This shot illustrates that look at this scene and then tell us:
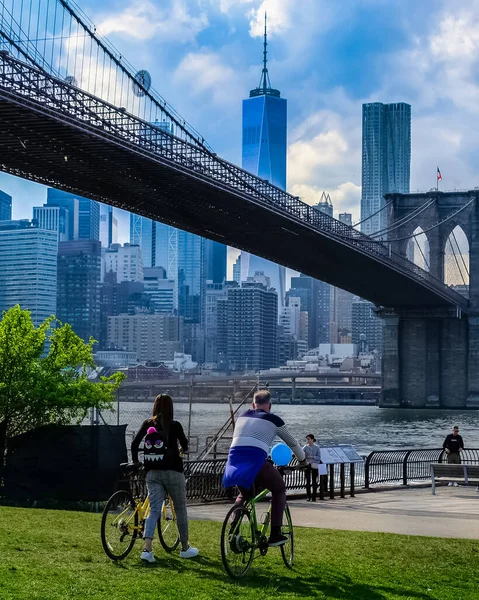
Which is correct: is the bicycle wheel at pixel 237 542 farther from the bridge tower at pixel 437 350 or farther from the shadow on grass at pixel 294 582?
the bridge tower at pixel 437 350

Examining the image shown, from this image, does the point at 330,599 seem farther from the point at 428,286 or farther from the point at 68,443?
the point at 428,286

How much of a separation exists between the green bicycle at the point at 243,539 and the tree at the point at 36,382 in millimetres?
7863

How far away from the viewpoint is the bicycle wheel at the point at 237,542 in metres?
7.74

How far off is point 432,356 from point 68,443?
256 feet

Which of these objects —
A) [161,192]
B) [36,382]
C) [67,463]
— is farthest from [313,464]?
[161,192]

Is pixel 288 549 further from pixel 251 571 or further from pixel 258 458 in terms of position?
pixel 258 458

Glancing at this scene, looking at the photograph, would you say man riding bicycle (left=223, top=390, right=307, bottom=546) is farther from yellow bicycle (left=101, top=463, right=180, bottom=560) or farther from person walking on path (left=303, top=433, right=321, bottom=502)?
person walking on path (left=303, top=433, right=321, bottom=502)

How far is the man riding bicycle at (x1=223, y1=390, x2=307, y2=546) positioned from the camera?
8.10m

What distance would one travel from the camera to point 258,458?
26.7ft

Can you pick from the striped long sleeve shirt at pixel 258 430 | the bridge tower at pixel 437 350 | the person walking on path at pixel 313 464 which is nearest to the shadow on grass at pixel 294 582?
the striped long sleeve shirt at pixel 258 430

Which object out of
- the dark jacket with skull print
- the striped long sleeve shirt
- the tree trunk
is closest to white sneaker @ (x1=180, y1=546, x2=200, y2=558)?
the dark jacket with skull print

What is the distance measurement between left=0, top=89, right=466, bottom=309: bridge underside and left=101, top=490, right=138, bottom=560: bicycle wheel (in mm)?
25697

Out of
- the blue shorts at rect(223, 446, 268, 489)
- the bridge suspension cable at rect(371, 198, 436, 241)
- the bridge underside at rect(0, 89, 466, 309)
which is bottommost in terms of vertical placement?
the blue shorts at rect(223, 446, 268, 489)

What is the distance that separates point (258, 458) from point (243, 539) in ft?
1.98
